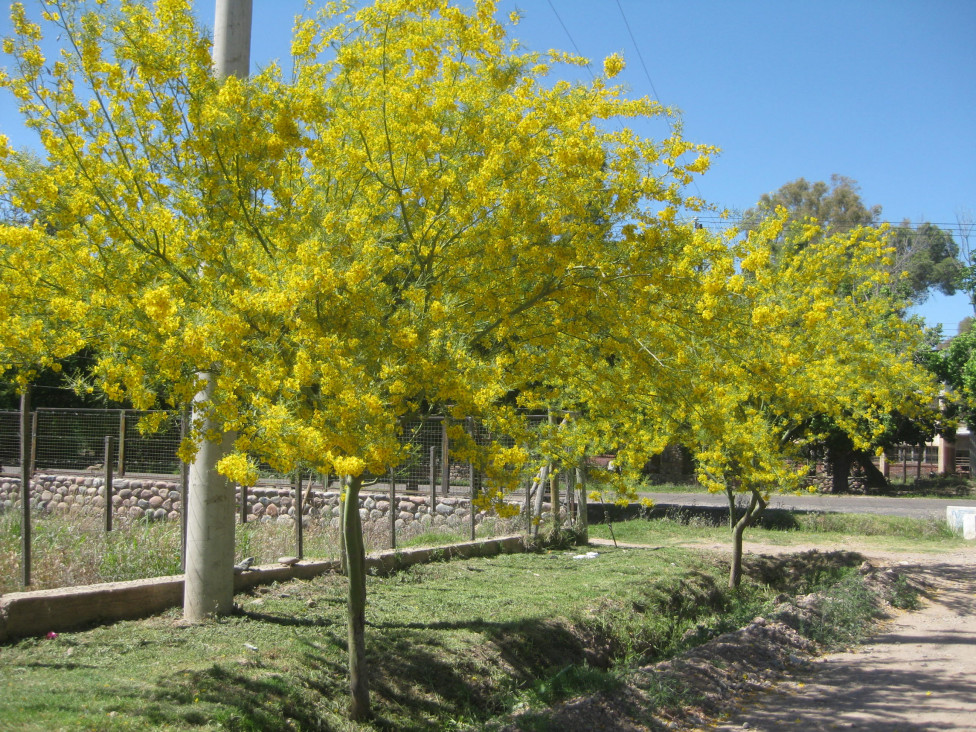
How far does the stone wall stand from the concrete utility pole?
599 centimetres

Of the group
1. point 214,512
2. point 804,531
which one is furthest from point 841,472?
point 214,512

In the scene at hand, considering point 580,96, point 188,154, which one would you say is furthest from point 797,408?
point 188,154

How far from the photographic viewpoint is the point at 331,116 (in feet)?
18.6

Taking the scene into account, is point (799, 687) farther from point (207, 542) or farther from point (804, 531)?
point (804, 531)

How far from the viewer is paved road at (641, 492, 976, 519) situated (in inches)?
843

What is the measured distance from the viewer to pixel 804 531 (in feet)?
55.7

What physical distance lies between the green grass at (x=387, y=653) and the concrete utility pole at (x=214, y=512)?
0.76 feet

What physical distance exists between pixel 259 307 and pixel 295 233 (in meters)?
0.92

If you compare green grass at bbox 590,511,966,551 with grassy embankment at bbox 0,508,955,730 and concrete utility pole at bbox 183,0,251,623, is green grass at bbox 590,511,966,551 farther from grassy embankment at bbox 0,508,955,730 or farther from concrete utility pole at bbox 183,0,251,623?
concrete utility pole at bbox 183,0,251,623

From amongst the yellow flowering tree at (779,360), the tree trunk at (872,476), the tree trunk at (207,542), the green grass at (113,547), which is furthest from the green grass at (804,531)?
the tree trunk at (872,476)

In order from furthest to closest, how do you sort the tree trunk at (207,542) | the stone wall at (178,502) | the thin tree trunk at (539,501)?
1. the stone wall at (178,502)
2. the thin tree trunk at (539,501)
3. the tree trunk at (207,542)

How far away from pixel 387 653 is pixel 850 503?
21.5 m

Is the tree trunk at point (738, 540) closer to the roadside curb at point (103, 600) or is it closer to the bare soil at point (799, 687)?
the bare soil at point (799, 687)

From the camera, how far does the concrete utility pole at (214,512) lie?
683cm
